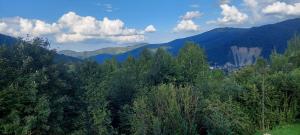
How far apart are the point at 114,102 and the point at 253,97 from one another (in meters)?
17.2

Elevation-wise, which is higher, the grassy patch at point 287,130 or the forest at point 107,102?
the forest at point 107,102

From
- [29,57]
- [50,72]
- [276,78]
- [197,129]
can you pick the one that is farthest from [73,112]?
[276,78]

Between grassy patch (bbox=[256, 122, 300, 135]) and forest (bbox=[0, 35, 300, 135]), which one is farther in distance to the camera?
grassy patch (bbox=[256, 122, 300, 135])

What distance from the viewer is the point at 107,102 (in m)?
41.0

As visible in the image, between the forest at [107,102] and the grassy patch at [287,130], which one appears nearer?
the forest at [107,102]

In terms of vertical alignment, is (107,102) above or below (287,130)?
above

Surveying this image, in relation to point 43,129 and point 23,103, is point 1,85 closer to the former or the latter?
point 23,103

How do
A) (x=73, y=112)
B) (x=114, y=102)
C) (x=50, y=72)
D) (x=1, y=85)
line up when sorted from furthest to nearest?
1. (x=114, y=102)
2. (x=73, y=112)
3. (x=50, y=72)
4. (x=1, y=85)

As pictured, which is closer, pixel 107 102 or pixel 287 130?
pixel 287 130

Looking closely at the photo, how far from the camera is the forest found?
3403 centimetres

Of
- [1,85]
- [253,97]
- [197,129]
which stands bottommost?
[197,129]

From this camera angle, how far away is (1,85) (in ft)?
113

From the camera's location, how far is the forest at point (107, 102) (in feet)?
112

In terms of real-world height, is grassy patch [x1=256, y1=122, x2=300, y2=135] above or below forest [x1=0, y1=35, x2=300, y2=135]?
below
